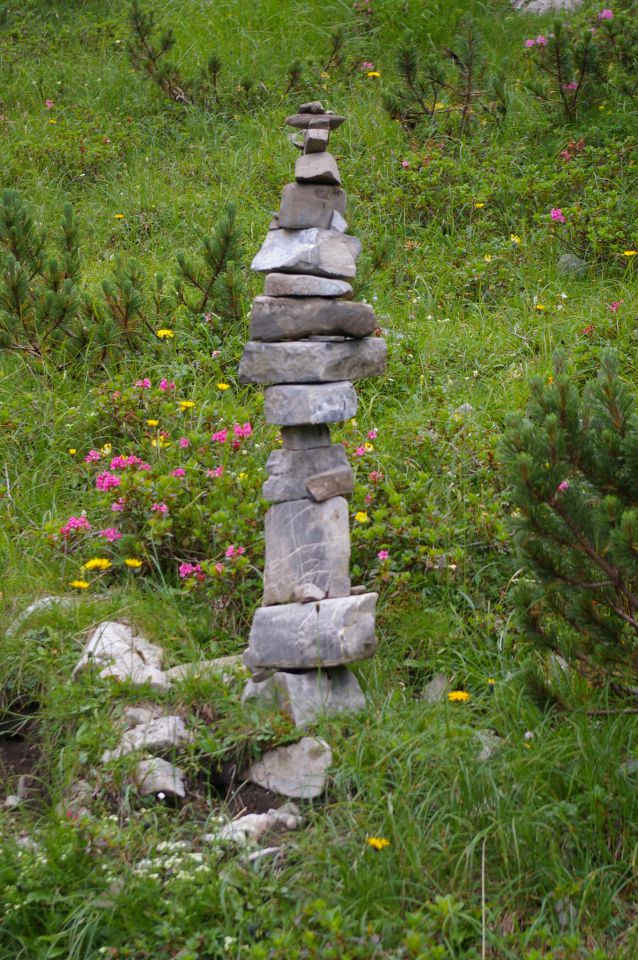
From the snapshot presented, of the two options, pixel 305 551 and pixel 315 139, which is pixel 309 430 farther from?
pixel 315 139

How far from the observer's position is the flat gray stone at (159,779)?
304 centimetres

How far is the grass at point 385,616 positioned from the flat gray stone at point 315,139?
4.52 ft

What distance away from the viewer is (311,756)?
122 inches

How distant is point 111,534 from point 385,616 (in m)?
1.14

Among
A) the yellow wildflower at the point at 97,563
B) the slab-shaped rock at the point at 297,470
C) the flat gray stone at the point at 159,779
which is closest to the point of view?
the flat gray stone at the point at 159,779

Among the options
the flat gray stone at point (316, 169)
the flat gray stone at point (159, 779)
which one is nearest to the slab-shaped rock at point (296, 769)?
the flat gray stone at point (159, 779)

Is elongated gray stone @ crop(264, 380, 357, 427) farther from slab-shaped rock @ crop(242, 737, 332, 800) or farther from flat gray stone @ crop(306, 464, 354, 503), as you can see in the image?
slab-shaped rock @ crop(242, 737, 332, 800)

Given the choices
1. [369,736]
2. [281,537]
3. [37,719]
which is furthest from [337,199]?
[37,719]

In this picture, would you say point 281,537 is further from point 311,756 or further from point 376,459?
point 376,459

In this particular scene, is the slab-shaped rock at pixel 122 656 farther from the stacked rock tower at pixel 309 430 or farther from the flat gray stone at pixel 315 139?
the flat gray stone at pixel 315 139

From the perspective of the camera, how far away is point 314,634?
3.20 m

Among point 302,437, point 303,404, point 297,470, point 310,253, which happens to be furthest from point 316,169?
point 297,470

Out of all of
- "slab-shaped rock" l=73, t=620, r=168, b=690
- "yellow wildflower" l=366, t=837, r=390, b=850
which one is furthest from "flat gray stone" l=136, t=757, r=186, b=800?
"yellow wildflower" l=366, t=837, r=390, b=850

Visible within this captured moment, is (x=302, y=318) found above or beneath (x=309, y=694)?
above
